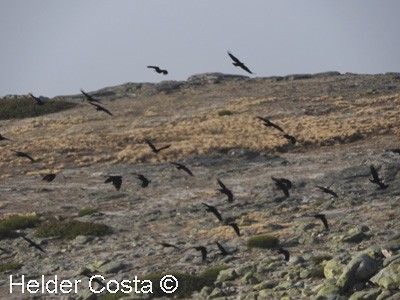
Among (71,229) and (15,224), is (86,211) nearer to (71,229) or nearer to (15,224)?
(15,224)

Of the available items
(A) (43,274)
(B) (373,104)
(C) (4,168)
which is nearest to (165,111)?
(B) (373,104)

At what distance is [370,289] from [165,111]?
186ft

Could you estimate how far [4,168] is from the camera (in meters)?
57.4

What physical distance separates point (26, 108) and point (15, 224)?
46.0 meters

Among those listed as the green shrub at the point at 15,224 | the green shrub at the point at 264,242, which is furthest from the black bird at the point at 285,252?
the green shrub at the point at 15,224

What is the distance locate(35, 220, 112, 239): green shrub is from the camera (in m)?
37.9

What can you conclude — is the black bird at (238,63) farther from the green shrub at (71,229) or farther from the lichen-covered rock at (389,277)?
the green shrub at (71,229)

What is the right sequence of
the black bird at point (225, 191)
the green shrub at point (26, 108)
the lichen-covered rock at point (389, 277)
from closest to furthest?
the lichen-covered rock at point (389, 277) → the black bird at point (225, 191) → the green shrub at point (26, 108)

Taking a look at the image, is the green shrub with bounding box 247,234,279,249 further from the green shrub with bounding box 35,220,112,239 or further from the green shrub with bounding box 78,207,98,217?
the green shrub with bounding box 78,207,98,217

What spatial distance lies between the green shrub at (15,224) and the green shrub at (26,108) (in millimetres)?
42968

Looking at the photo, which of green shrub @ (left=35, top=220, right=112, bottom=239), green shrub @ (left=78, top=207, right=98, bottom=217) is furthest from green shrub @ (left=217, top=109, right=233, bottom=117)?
green shrub @ (left=35, top=220, right=112, bottom=239)

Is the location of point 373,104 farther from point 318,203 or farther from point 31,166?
point 318,203

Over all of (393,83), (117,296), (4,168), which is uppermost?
(393,83)

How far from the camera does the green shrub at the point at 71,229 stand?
3788 cm
